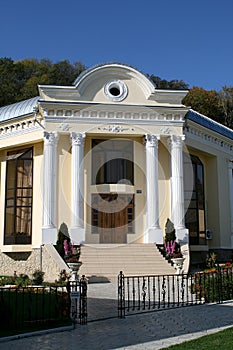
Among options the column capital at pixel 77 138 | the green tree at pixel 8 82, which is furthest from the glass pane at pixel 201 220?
the green tree at pixel 8 82

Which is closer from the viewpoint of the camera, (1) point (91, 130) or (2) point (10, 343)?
(2) point (10, 343)

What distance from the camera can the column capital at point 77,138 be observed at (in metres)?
19.8

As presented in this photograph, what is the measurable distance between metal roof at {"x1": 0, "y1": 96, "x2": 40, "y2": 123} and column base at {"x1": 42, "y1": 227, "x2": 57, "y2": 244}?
5730mm

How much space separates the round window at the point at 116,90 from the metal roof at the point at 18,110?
372 cm

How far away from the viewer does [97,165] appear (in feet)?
69.3

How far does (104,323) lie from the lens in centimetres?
917

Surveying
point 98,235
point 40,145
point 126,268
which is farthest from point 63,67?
point 126,268

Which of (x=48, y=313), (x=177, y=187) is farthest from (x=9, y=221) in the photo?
(x=48, y=313)

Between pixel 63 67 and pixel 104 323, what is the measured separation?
1432 inches

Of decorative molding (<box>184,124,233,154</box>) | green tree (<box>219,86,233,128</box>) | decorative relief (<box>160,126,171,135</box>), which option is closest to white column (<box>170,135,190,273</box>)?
decorative relief (<box>160,126,171,135</box>)

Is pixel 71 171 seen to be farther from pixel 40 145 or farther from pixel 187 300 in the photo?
pixel 187 300

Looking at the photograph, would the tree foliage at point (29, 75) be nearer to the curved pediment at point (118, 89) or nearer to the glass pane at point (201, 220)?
the curved pediment at point (118, 89)

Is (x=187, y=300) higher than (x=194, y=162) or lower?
lower

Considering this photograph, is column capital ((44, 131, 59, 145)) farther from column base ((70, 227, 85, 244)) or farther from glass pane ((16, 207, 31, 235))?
column base ((70, 227, 85, 244))
